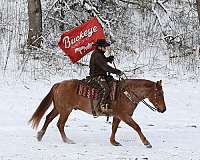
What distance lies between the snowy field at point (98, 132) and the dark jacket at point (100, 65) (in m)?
1.33

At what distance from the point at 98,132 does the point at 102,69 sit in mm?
1641

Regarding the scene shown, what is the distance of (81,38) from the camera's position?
489 inches

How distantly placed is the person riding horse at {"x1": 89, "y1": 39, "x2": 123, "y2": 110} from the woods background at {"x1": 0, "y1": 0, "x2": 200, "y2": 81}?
517cm

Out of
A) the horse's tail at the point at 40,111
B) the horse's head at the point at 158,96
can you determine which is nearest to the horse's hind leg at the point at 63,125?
the horse's tail at the point at 40,111

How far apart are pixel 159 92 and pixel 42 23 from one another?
9.23 m

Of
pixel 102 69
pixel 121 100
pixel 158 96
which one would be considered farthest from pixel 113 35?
pixel 158 96

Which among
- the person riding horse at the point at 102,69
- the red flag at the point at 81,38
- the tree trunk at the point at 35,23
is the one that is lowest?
the person riding horse at the point at 102,69

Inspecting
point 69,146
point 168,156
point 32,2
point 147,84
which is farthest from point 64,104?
point 32,2

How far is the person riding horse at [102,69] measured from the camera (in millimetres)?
8359

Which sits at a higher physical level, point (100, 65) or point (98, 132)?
point (100, 65)

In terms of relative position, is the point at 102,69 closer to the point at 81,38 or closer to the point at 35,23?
the point at 81,38

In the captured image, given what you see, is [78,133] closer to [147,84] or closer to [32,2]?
[147,84]

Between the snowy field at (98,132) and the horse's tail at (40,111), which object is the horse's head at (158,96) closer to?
the snowy field at (98,132)

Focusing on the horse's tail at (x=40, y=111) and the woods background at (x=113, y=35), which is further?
the woods background at (x=113, y=35)
